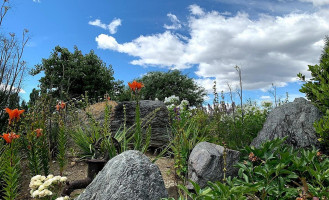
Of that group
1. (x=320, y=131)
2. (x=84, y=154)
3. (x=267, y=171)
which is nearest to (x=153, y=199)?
(x=267, y=171)

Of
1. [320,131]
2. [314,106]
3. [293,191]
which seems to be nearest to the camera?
[293,191]

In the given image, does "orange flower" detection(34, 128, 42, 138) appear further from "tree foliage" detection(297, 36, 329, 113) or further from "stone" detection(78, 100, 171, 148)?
"tree foliage" detection(297, 36, 329, 113)

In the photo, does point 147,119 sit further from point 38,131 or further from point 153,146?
point 38,131

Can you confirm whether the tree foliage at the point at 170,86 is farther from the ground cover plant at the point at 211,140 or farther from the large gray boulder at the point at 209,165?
the large gray boulder at the point at 209,165

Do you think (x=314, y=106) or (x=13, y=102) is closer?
(x=314, y=106)

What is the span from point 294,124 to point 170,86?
23091 millimetres

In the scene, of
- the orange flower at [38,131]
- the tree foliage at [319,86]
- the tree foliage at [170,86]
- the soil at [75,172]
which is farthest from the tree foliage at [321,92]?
the tree foliage at [170,86]

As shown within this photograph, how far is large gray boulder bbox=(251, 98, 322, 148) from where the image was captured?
4.71 meters

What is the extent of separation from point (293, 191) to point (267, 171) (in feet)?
1.14

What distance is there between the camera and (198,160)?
4645 millimetres

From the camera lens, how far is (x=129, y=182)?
2541 millimetres

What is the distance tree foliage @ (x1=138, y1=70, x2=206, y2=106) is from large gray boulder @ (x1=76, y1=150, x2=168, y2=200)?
2393 cm

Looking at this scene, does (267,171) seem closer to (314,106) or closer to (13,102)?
(314,106)

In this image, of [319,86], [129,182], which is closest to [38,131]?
[129,182]
